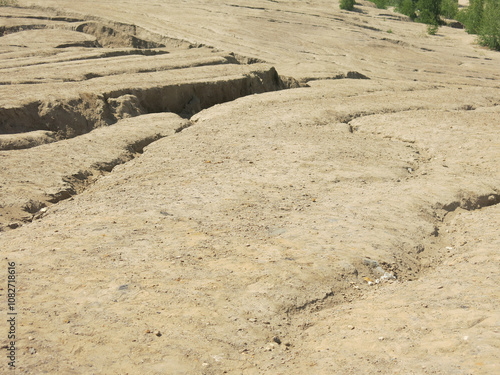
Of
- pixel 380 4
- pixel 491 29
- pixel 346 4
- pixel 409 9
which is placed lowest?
pixel 491 29

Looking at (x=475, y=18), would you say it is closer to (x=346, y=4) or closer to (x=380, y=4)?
(x=346, y=4)

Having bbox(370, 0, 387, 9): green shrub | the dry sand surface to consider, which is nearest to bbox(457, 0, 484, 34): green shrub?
bbox(370, 0, 387, 9): green shrub

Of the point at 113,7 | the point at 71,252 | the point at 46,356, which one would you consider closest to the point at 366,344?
the point at 46,356

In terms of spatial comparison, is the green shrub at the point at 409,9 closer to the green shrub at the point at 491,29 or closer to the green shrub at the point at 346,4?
the green shrub at the point at 346,4

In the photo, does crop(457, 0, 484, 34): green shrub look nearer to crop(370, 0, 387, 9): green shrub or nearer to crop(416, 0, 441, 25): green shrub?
crop(416, 0, 441, 25): green shrub

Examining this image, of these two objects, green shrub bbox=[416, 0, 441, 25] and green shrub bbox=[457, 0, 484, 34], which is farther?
green shrub bbox=[416, 0, 441, 25]

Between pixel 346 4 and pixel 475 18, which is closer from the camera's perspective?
pixel 475 18

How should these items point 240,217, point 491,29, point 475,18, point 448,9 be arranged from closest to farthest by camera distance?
point 240,217 → point 491,29 → point 475,18 → point 448,9

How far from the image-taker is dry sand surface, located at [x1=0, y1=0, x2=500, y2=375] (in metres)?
3.16

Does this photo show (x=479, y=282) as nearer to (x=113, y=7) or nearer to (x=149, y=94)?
(x=149, y=94)

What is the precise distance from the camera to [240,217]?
478 centimetres

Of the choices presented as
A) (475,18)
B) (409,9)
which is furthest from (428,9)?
(475,18)

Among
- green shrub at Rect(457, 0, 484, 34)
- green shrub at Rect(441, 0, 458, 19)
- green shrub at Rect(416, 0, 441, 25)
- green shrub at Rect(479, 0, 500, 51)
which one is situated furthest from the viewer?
green shrub at Rect(441, 0, 458, 19)

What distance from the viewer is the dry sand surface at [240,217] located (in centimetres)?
316
